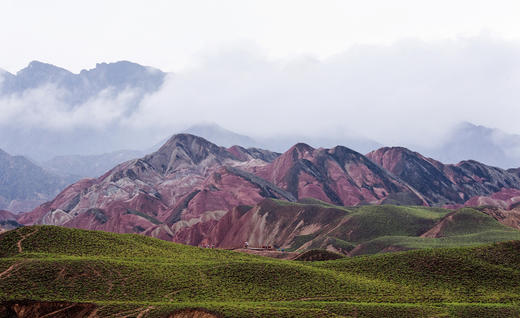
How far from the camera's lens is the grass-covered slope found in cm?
6091

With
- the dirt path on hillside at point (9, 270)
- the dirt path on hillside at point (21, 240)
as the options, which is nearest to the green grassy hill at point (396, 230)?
the dirt path on hillside at point (21, 240)

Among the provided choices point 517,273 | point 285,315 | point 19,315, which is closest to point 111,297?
point 19,315

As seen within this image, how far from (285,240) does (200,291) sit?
432 ft

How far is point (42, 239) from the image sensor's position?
8769 cm

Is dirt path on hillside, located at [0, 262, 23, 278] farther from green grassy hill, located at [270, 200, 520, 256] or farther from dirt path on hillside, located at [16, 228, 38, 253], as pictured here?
green grassy hill, located at [270, 200, 520, 256]

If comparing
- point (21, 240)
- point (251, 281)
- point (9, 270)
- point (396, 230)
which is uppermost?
point (396, 230)

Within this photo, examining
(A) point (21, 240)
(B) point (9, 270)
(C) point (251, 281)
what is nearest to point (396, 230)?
(C) point (251, 281)

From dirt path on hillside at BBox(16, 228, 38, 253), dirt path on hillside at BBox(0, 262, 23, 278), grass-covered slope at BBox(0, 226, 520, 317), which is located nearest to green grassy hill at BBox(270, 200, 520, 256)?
grass-covered slope at BBox(0, 226, 520, 317)

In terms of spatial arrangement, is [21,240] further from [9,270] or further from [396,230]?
[396,230]

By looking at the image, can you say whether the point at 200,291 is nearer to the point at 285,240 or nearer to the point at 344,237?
the point at 344,237

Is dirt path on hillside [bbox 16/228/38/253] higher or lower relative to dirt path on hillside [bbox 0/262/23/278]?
higher

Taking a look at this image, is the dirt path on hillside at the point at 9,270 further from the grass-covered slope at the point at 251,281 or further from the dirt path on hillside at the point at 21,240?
the dirt path on hillside at the point at 21,240

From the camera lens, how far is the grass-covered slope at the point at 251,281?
200 feet

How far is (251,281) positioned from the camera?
247 ft
